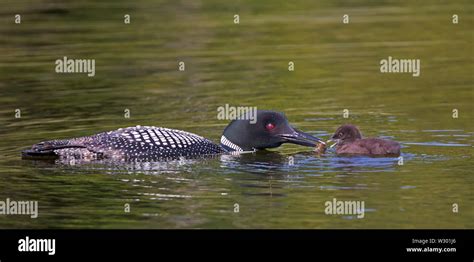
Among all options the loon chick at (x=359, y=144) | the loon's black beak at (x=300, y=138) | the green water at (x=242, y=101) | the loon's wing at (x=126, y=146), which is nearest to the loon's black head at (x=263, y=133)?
the loon's black beak at (x=300, y=138)

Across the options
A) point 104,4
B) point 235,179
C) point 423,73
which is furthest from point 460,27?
point 235,179

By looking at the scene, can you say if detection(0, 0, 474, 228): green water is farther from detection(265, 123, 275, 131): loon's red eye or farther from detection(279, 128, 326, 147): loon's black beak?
detection(265, 123, 275, 131): loon's red eye

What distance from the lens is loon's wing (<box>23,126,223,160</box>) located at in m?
11.1

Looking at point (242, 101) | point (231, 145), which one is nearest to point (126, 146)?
point (231, 145)

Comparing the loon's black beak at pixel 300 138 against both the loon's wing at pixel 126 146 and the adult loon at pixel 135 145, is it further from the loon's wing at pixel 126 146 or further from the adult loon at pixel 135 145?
the loon's wing at pixel 126 146

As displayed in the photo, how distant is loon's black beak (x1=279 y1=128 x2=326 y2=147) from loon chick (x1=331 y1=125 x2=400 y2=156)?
23cm

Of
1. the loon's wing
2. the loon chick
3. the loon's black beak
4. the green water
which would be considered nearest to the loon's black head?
the loon's black beak

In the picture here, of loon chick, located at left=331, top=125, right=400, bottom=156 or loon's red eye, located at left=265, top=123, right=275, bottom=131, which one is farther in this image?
loon's red eye, located at left=265, top=123, right=275, bottom=131

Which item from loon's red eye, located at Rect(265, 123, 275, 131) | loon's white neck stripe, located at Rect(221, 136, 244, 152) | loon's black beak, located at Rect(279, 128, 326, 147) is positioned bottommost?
loon's white neck stripe, located at Rect(221, 136, 244, 152)

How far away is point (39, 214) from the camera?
31.4 ft

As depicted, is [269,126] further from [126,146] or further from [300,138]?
[126,146]

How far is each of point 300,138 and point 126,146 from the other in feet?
5.49

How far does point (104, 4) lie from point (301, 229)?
1345 cm

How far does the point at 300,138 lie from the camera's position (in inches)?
455
